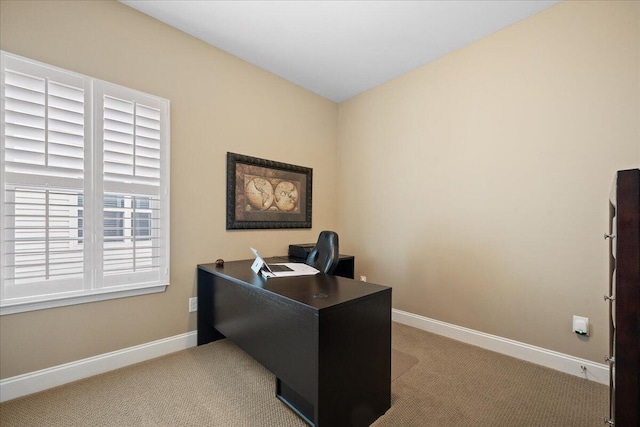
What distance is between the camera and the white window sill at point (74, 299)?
5.16ft

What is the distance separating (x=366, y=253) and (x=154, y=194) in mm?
2255

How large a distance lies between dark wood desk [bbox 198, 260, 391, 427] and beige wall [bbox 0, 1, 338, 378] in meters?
0.80

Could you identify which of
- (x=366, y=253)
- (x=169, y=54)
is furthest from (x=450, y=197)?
(x=169, y=54)

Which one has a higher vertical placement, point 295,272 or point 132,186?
point 132,186

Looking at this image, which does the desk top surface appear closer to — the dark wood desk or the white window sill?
the dark wood desk

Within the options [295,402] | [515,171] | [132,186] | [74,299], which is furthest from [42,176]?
[515,171]

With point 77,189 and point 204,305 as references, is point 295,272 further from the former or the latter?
point 77,189

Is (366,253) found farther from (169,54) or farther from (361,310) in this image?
(169,54)

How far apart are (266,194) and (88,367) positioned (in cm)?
188

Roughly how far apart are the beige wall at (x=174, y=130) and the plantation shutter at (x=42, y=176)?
0.56 ft

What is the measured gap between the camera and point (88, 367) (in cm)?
182

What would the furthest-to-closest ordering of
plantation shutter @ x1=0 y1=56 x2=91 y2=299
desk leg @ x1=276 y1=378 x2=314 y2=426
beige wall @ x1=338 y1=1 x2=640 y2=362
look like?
beige wall @ x1=338 y1=1 x2=640 y2=362 → plantation shutter @ x1=0 y1=56 x2=91 y2=299 → desk leg @ x1=276 y1=378 x2=314 y2=426

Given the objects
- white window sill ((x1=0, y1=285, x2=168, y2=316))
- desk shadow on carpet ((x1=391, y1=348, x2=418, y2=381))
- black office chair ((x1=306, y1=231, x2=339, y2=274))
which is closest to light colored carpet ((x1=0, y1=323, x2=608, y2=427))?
desk shadow on carpet ((x1=391, y1=348, x2=418, y2=381))

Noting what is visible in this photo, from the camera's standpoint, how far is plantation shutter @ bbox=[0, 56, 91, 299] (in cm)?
156
